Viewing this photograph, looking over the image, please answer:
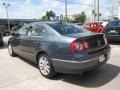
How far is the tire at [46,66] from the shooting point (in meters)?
5.32

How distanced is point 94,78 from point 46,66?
136 cm

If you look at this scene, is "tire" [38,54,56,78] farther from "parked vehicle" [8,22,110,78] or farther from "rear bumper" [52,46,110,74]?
"rear bumper" [52,46,110,74]

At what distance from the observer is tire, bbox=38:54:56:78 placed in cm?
532

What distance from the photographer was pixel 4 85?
202 inches

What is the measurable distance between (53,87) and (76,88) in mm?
571

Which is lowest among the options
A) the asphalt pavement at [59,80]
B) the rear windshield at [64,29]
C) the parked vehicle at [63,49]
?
the asphalt pavement at [59,80]

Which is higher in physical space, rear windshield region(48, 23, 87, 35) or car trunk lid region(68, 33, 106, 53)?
rear windshield region(48, 23, 87, 35)

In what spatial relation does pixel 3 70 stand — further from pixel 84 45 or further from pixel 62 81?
pixel 84 45

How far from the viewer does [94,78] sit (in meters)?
5.41

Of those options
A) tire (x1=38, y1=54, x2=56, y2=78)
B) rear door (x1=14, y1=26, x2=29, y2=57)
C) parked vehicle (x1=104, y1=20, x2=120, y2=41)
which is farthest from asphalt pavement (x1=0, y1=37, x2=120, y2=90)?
parked vehicle (x1=104, y1=20, x2=120, y2=41)

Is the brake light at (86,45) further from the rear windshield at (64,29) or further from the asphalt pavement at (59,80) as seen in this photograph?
the asphalt pavement at (59,80)

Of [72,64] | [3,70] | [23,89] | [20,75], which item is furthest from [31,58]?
[72,64]

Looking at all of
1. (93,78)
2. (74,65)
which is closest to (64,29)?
(74,65)

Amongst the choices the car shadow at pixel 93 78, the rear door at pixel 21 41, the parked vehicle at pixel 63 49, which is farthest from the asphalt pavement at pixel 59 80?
the rear door at pixel 21 41
